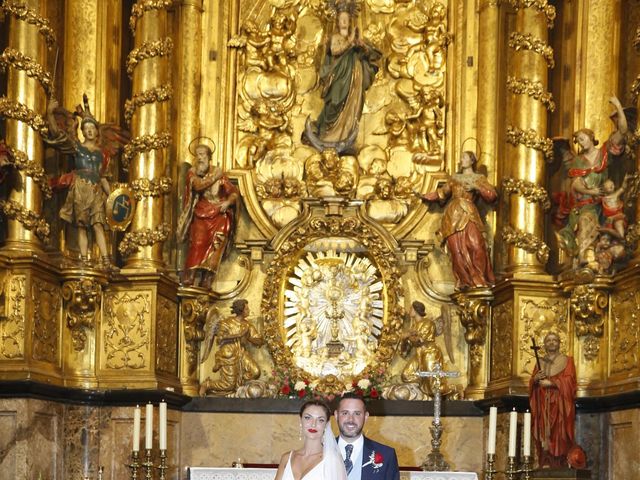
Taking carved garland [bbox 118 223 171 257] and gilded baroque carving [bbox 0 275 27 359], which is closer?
gilded baroque carving [bbox 0 275 27 359]

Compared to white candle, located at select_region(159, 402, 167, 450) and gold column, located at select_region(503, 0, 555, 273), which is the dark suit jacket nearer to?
white candle, located at select_region(159, 402, 167, 450)

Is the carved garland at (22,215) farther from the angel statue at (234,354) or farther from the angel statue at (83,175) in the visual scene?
the angel statue at (234,354)

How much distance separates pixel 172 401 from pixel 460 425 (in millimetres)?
3557

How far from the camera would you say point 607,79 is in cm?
1747

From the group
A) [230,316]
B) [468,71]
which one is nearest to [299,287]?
[230,316]

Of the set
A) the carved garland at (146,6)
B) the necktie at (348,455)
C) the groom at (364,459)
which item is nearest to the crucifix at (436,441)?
the groom at (364,459)

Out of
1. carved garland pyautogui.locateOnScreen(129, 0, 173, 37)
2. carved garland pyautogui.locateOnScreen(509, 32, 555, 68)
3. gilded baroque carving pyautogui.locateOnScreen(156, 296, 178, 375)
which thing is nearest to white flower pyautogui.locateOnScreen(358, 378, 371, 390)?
gilded baroque carving pyautogui.locateOnScreen(156, 296, 178, 375)

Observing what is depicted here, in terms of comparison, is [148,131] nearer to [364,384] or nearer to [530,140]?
[364,384]

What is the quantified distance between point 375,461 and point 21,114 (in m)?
8.76

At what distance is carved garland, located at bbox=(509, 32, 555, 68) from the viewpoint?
57.4ft

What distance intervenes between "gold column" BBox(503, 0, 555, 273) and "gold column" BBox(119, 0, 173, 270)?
14.4 feet

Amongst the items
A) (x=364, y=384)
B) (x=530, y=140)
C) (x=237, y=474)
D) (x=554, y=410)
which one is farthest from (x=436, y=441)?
(x=530, y=140)

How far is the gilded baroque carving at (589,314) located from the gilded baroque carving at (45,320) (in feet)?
20.1

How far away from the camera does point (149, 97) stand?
1758cm
